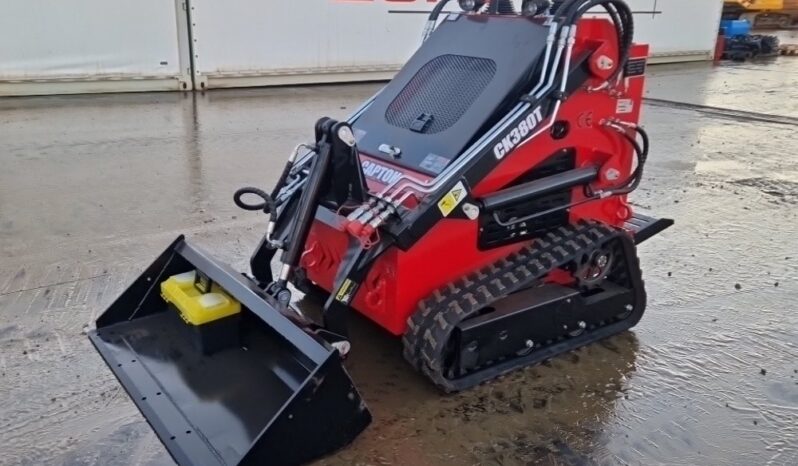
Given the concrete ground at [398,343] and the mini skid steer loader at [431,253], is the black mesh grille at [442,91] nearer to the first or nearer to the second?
the mini skid steer loader at [431,253]

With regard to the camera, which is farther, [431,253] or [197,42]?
[197,42]

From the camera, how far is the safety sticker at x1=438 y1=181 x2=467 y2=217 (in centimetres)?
248

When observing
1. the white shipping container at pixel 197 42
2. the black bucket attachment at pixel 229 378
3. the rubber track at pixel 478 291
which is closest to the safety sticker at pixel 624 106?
the rubber track at pixel 478 291

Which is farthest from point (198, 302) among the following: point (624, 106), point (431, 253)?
point (624, 106)

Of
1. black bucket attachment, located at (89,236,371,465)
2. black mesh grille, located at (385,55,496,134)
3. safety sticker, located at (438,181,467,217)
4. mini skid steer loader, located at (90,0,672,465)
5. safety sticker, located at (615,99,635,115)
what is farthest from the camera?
safety sticker, located at (615,99,635,115)

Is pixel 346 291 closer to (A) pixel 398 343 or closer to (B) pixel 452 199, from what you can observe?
(B) pixel 452 199

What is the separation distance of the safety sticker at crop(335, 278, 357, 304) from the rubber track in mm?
271

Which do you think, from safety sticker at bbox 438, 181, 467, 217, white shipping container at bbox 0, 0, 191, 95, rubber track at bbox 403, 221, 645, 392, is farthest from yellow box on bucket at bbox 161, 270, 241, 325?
white shipping container at bbox 0, 0, 191, 95

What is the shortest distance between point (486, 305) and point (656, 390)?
0.72 metres

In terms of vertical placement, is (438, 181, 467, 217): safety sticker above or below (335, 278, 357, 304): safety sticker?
above

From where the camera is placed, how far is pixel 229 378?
2.46 m

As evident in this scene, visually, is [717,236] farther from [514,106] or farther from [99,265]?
[99,265]

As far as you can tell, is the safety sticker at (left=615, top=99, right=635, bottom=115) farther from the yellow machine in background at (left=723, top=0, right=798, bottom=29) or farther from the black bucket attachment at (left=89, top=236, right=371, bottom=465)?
the yellow machine in background at (left=723, top=0, right=798, bottom=29)

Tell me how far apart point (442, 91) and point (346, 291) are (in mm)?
998
